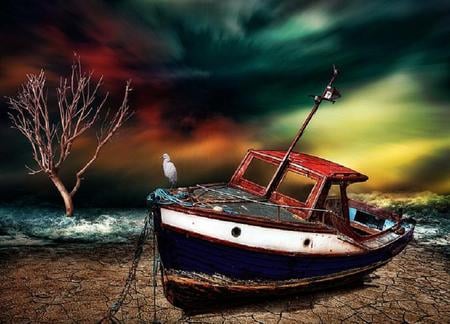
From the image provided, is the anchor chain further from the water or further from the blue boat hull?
the water

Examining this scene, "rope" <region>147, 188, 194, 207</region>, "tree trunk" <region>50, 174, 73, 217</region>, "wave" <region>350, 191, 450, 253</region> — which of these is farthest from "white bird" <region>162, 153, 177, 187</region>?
"wave" <region>350, 191, 450, 253</region>

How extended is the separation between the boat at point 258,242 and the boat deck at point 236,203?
21mm

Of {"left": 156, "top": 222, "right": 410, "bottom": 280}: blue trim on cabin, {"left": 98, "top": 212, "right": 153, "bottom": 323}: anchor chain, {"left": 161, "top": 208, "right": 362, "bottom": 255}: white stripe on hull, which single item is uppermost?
{"left": 161, "top": 208, "right": 362, "bottom": 255}: white stripe on hull

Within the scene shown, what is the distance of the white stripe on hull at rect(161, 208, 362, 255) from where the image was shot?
16.7ft

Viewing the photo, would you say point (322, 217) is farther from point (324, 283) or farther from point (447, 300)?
point (447, 300)

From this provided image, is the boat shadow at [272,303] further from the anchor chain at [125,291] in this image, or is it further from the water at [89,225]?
the water at [89,225]

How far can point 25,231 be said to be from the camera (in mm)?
9750

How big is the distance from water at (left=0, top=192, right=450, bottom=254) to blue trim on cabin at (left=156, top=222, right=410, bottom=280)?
460cm

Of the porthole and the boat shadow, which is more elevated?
the porthole

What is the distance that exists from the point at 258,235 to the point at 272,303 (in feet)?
5.79

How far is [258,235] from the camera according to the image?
17.7 ft

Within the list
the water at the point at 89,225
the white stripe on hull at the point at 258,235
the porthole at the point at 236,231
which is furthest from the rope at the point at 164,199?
the water at the point at 89,225

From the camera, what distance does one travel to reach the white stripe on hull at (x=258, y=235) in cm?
510

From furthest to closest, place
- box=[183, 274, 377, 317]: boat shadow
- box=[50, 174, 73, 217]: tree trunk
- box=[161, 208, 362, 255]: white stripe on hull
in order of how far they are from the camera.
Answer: box=[50, 174, 73, 217]: tree trunk → box=[183, 274, 377, 317]: boat shadow → box=[161, 208, 362, 255]: white stripe on hull
